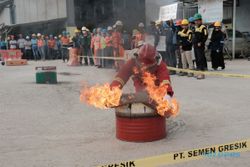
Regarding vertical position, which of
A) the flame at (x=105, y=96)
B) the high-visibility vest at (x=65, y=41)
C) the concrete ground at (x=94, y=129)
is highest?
the high-visibility vest at (x=65, y=41)

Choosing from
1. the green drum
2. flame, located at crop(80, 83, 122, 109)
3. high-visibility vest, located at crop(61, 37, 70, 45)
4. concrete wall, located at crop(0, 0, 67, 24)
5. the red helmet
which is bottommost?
the green drum

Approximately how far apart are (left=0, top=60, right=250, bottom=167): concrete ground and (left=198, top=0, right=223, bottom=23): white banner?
9209 mm

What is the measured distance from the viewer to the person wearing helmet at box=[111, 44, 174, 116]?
19.0 feet

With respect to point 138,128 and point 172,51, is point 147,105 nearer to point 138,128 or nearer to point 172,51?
point 138,128

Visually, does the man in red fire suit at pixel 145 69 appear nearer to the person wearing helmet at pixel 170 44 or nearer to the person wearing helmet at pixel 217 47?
the person wearing helmet at pixel 170 44

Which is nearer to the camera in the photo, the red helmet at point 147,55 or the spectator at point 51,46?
the red helmet at point 147,55

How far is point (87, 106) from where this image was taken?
27.7 feet

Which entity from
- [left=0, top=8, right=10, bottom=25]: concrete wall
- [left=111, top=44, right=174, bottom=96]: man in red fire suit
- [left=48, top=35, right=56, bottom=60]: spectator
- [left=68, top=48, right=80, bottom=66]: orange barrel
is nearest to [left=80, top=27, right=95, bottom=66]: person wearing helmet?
[left=68, top=48, right=80, bottom=66]: orange barrel

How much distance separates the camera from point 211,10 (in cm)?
1934

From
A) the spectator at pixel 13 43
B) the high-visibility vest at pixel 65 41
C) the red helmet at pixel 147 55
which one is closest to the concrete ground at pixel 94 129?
the red helmet at pixel 147 55

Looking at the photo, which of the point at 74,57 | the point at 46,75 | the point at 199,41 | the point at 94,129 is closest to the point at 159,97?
the point at 94,129

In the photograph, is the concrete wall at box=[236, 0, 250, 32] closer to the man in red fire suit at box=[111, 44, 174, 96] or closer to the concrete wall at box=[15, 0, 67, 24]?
the concrete wall at box=[15, 0, 67, 24]

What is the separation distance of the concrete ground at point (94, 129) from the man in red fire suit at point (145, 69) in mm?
755

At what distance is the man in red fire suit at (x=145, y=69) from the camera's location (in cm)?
578
